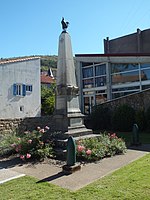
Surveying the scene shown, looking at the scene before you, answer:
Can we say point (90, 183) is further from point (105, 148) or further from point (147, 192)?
point (105, 148)

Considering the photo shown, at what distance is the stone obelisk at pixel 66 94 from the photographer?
26.3 ft

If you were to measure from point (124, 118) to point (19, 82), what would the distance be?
13.3 meters

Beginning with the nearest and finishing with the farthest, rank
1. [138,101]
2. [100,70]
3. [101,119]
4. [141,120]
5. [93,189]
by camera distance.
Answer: [93,189]
[141,120]
[138,101]
[101,119]
[100,70]

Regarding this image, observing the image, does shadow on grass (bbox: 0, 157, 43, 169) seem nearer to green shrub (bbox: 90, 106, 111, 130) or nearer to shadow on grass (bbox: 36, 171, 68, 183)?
shadow on grass (bbox: 36, 171, 68, 183)

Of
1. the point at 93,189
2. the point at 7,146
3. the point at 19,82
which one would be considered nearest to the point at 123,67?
the point at 19,82

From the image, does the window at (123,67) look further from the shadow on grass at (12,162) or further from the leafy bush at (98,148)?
the shadow on grass at (12,162)

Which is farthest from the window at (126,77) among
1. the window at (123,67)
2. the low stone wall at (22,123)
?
the low stone wall at (22,123)

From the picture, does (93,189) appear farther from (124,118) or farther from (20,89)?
(20,89)

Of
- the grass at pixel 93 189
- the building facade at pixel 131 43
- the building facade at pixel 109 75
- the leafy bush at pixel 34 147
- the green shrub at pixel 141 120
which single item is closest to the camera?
the grass at pixel 93 189

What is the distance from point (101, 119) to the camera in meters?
16.3

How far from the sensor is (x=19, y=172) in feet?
17.8

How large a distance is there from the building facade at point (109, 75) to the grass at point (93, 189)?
1486 cm

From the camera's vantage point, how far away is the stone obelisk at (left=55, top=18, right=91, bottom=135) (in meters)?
8.02

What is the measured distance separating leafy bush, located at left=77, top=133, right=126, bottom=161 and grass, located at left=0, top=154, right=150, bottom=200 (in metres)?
1.59
